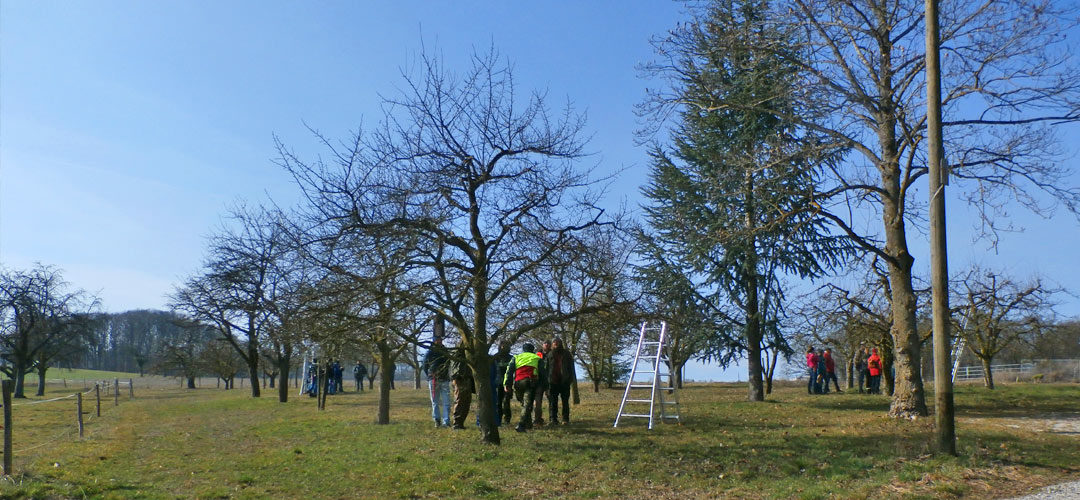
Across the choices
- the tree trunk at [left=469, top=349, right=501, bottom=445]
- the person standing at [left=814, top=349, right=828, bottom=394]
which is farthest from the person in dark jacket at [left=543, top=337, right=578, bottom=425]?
the person standing at [left=814, top=349, right=828, bottom=394]

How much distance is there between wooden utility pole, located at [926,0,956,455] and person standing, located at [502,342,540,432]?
659 centimetres

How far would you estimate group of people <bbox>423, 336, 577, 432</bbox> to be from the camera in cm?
1388

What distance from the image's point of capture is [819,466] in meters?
10.4

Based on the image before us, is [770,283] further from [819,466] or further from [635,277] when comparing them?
[819,466]

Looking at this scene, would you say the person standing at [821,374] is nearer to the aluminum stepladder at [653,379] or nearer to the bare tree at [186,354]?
the aluminum stepladder at [653,379]

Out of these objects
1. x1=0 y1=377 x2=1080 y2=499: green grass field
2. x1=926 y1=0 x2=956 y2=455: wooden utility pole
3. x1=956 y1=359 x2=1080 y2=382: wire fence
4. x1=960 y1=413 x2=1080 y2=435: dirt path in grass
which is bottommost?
x1=956 y1=359 x2=1080 y2=382: wire fence

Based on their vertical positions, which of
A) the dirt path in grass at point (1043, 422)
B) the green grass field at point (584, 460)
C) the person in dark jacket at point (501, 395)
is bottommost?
the green grass field at point (584, 460)

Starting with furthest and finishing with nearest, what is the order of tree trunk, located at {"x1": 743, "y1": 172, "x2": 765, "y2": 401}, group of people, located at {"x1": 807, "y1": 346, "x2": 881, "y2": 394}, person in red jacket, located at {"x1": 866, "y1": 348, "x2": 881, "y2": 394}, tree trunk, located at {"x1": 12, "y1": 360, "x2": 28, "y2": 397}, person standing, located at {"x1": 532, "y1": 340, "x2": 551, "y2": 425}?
tree trunk, located at {"x1": 12, "y1": 360, "x2": 28, "y2": 397} → group of people, located at {"x1": 807, "y1": 346, "x2": 881, "y2": 394} → person in red jacket, located at {"x1": 866, "y1": 348, "x2": 881, "y2": 394} → tree trunk, located at {"x1": 743, "y1": 172, "x2": 765, "y2": 401} → person standing, located at {"x1": 532, "y1": 340, "x2": 551, "y2": 425}

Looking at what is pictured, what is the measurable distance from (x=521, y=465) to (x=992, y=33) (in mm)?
10144

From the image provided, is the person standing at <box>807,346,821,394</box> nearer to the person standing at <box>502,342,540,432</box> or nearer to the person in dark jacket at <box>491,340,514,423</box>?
the person in dark jacket at <box>491,340,514,423</box>

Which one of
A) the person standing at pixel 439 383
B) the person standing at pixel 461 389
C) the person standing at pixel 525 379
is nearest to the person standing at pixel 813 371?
the person standing at pixel 525 379

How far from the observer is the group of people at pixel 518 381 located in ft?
45.5

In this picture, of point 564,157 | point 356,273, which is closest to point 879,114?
point 564,157

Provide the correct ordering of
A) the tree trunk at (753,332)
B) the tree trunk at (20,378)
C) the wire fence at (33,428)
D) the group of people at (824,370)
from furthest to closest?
the tree trunk at (20,378) → the group of people at (824,370) → the tree trunk at (753,332) → the wire fence at (33,428)
